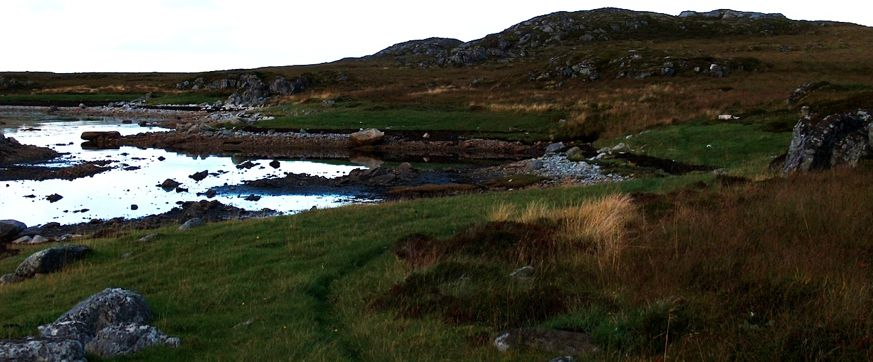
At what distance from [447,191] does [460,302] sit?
23.5 meters

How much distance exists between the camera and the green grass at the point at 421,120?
180 ft

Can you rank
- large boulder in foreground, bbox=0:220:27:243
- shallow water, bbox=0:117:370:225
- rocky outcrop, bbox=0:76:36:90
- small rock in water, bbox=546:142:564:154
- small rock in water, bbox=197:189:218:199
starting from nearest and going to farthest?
large boulder in foreground, bbox=0:220:27:243
shallow water, bbox=0:117:370:225
small rock in water, bbox=197:189:218:199
small rock in water, bbox=546:142:564:154
rocky outcrop, bbox=0:76:36:90

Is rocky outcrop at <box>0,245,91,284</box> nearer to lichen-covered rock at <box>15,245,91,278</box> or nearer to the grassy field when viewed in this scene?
lichen-covered rock at <box>15,245,91,278</box>

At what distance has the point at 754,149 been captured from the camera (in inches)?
1351

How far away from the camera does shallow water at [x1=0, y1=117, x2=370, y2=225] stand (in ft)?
102

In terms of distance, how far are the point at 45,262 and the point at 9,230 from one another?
1148 centimetres

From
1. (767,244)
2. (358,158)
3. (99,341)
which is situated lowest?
(358,158)

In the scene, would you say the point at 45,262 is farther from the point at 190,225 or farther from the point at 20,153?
the point at 20,153

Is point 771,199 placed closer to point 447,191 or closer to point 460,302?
point 460,302

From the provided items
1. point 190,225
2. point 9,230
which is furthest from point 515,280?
point 9,230

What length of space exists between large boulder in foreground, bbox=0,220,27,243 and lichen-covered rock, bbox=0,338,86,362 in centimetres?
1980

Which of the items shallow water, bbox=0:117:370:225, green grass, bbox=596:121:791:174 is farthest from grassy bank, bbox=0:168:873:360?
green grass, bbox=596:121:791:174

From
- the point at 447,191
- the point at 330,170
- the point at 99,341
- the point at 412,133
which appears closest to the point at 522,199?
the point at 447,191

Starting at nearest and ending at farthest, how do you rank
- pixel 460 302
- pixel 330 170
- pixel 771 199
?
pixel 460 302 < pixel 771 199 < pixel 330 170
